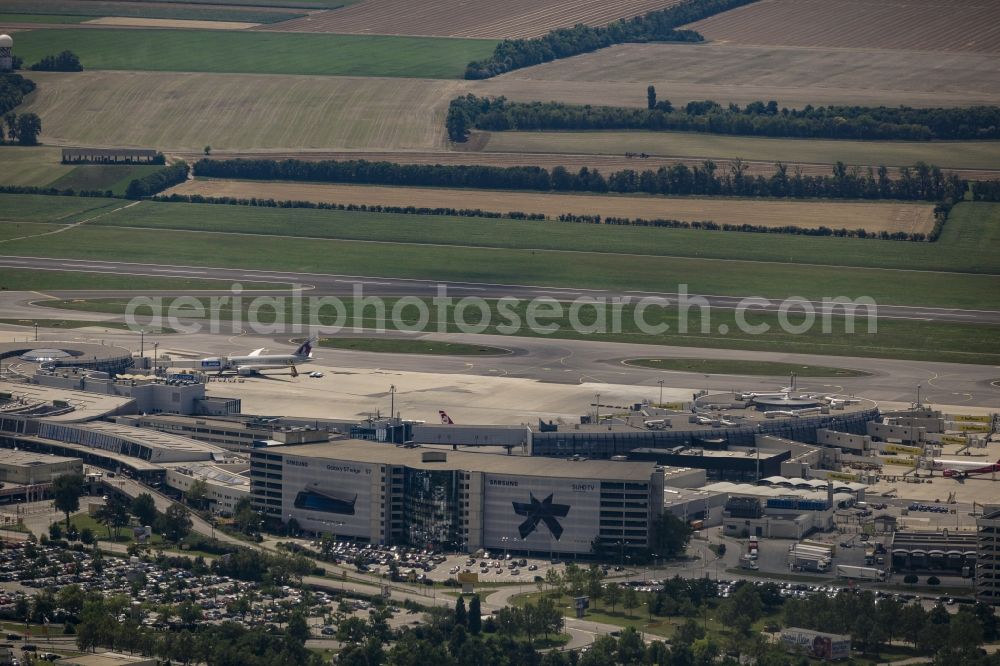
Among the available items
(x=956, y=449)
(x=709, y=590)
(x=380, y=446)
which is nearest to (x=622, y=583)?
(x=709, y=590)

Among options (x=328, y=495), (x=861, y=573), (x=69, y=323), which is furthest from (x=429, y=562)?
(x=69, y=323)

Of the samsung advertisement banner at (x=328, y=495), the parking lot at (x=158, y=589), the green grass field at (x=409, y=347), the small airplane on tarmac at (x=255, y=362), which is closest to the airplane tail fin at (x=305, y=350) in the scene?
the small airplane on tarmac at (x=255, y=362)

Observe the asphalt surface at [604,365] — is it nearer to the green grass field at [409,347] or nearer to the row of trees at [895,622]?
the green grass field at [409,347]

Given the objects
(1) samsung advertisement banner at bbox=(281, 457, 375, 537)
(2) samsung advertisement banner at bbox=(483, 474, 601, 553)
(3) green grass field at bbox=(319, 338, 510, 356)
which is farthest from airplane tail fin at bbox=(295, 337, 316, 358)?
(2) samsung advertisement banner at bbox=(483, 474, 601, 553)

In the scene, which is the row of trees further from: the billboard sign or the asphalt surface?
the asphalt surface

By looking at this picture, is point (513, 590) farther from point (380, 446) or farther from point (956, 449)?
point (956, 449)

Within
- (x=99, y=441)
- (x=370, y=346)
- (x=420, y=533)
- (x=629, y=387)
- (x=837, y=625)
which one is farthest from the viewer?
(x=370, y=346)
